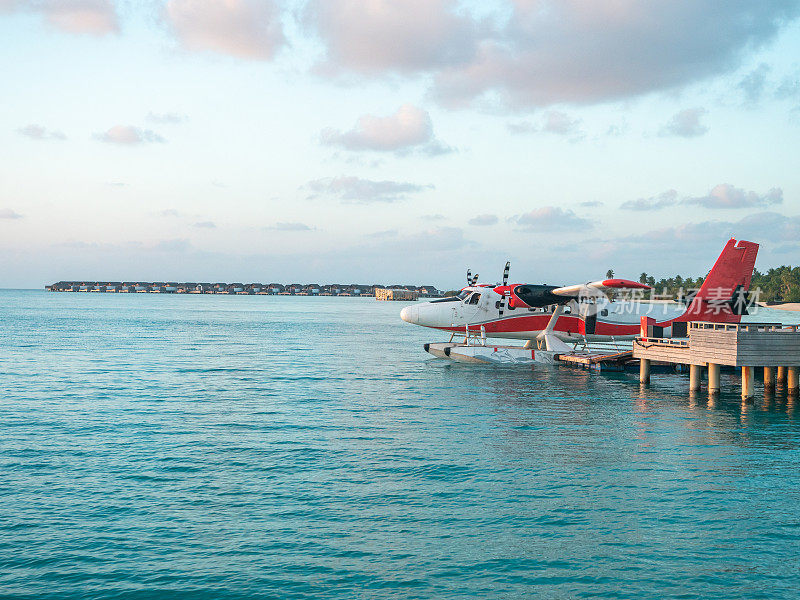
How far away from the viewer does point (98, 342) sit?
55906 millimetres

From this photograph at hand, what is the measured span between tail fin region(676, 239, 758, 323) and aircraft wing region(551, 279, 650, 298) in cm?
530

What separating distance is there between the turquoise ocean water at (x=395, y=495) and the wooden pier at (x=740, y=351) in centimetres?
149

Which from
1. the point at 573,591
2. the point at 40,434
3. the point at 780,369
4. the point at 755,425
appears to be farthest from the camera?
the point at 780,369

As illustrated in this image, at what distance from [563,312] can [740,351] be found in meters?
17.3

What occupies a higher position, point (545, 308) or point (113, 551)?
point (545, 308)

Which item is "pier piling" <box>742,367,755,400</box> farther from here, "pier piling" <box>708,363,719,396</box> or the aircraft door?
the aircraft door

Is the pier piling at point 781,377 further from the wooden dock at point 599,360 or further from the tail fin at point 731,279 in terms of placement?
the wooden dock at point 599,360

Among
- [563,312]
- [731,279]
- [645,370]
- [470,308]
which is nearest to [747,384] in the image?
[645,370]

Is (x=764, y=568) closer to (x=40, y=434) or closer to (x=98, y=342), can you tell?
(x=40, y=434)

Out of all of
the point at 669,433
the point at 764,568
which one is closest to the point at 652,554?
the point at 764,568

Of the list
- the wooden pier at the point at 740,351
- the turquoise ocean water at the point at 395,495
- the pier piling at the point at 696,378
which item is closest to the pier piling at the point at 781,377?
the wooden pier at the point at 740,351

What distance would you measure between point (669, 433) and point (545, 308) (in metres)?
21.8

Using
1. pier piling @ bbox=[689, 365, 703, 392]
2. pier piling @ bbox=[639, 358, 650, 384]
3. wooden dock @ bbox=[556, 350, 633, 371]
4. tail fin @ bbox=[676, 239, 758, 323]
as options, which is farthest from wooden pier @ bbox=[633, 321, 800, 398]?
tail fin @ bbox=[676, 239, 758, 323]

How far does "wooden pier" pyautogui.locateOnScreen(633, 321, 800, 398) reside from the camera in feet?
81.5
